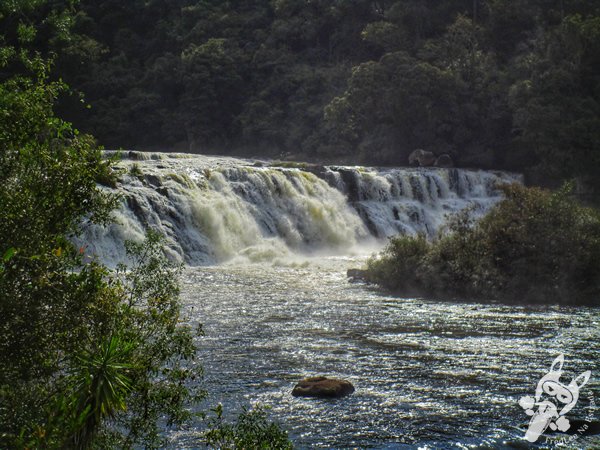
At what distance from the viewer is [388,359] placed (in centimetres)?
1390

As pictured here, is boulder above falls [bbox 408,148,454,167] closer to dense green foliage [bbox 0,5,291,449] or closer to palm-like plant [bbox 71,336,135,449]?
dense green foliage [bbox 0,5,291,449]

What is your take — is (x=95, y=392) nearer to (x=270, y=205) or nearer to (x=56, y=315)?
(x=56, y=315)

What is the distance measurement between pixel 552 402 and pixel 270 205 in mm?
21108

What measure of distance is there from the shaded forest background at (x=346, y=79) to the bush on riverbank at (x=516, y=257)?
1877 centimetres

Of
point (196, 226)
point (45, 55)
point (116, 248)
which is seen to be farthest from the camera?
point (45, 55)

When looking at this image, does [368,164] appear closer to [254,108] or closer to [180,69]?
[254,108]

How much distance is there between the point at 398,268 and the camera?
73.7 ft

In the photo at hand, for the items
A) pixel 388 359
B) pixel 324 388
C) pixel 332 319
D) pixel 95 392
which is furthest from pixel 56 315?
pixel 332 319

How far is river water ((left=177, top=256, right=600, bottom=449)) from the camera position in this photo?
10.5m

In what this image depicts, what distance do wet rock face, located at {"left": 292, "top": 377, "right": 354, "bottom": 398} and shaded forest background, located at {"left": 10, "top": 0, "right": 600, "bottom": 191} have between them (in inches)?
1189

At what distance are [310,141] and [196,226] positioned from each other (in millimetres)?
24993

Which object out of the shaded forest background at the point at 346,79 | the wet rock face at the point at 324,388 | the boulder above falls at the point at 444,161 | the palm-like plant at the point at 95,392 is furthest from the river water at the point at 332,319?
the shaded forest background at the point at 346,79

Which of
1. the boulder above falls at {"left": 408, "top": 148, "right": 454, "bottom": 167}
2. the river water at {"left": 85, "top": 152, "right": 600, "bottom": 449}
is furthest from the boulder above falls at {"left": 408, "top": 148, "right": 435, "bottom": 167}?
the river water at {"left": 85, "top": 152, "right": 600, "bottom": 449}

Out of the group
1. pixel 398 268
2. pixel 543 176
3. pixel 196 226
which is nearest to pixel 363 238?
pixel 196 226
